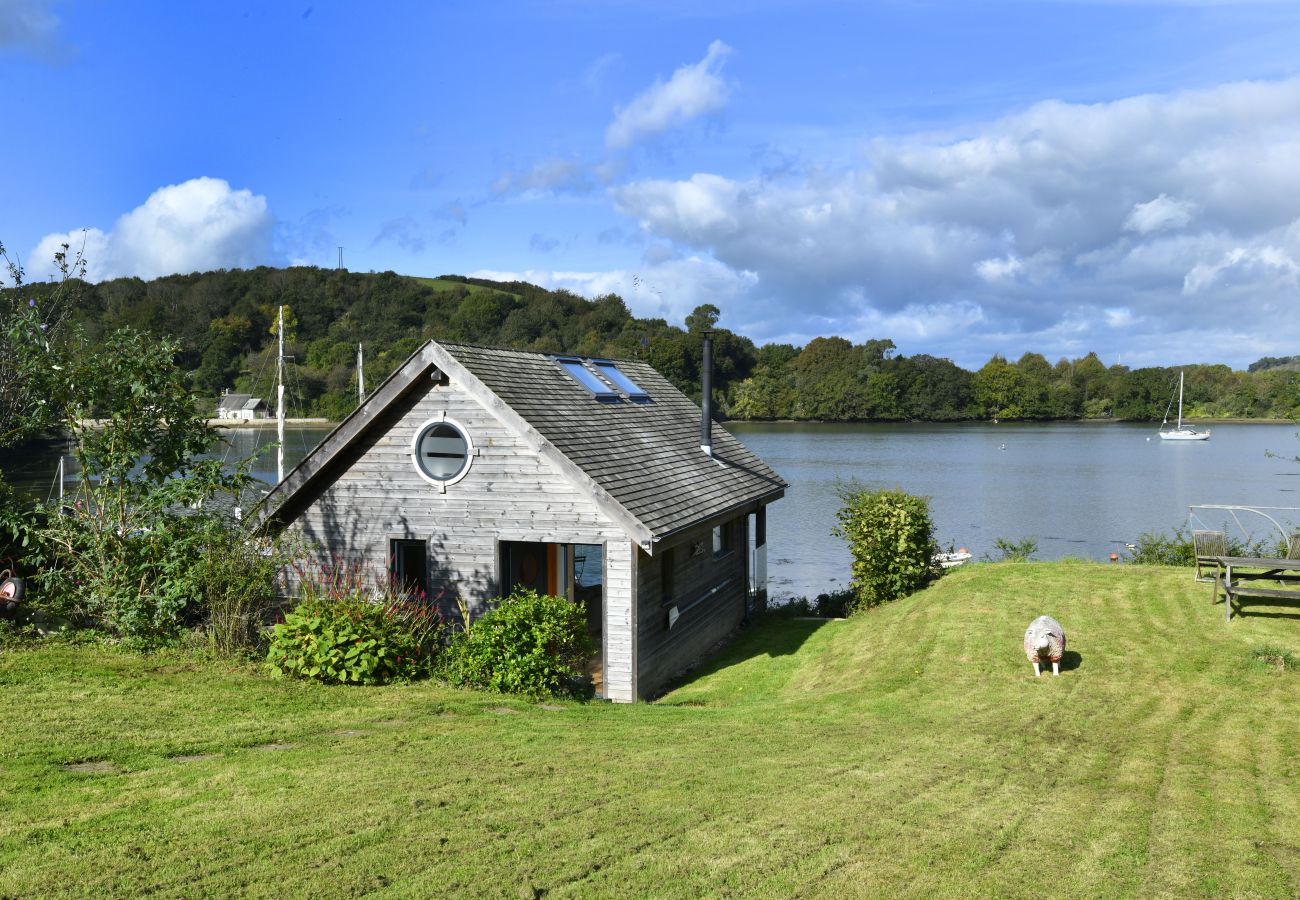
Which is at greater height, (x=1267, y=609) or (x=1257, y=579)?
(x=1257, y=579)

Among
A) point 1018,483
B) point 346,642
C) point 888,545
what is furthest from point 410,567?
point 1018,483

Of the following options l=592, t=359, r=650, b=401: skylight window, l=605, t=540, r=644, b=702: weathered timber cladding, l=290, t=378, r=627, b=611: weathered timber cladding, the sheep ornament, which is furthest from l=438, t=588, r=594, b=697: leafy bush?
l=592, t=359, r=650, b=401: skylight window

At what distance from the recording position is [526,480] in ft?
44.4

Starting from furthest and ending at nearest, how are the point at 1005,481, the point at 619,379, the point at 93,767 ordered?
the point at 1005,481
the point at 619,379
the point at 93,767

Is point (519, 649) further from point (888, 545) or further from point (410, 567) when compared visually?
point (888, 545)

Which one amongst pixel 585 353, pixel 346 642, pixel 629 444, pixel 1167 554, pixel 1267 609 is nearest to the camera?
pixel 346 642

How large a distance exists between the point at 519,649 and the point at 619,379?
27.0 ft

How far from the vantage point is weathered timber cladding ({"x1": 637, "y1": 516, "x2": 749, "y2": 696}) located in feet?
44.4

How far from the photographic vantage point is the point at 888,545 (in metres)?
19.5

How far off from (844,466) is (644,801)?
2283 inches

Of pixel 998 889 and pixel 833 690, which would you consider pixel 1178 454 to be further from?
pixel 998 889

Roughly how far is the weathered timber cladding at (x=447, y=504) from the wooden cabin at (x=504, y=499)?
0.06 ft

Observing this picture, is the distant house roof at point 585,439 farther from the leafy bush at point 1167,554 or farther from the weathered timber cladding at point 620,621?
the leafy bush at point 1167,554

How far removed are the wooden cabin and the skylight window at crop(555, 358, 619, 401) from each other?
0.91 meters
